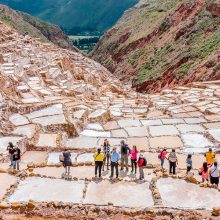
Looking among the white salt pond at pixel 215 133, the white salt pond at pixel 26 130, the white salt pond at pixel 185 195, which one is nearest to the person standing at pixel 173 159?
the white salt pond at pixel 185 195

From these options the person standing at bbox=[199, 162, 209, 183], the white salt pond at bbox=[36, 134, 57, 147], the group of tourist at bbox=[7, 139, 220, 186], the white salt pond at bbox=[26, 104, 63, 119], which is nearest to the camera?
the group of tourist at bbox=[7, 139, 220, 186]

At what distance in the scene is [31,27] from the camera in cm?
12600

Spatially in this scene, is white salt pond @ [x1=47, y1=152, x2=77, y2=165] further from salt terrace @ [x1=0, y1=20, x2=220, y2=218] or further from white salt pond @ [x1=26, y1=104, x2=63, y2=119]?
white salt pond @ [x1=26, y1=104, x2=63, y2=119]

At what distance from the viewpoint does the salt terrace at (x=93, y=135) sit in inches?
523

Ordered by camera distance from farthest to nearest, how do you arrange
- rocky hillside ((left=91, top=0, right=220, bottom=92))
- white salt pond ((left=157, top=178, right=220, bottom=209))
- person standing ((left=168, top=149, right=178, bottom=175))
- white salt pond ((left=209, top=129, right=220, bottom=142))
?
rocky hillside ((left=91, top=0, right=220, bottom=92)) → white salt pond ((left=209, top=129, right=220, bottom=142)) → person standing ((left=168, top=149, right=178, bottom=175)) → white salt pond ((left=157, top=178, right=220, bottom=209))

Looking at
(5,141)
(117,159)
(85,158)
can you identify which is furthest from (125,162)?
(5,141)

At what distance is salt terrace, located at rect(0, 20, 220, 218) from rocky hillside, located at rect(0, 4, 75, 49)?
261 feet

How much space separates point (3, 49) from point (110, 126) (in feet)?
105

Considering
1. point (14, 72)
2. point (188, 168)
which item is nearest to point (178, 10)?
point (14, 72)

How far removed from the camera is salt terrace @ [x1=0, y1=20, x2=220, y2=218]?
523 inches

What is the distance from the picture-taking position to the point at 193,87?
3797cm

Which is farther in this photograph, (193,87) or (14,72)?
(193,87)

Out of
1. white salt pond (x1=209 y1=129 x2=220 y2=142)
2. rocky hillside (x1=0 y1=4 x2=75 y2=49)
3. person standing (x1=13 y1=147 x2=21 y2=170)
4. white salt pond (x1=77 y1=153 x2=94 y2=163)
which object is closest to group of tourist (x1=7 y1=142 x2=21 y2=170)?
person standing (x1=13 y1=147 x2=21 y2=170)

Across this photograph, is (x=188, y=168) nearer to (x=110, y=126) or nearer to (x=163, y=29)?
(x=110, y=126)
